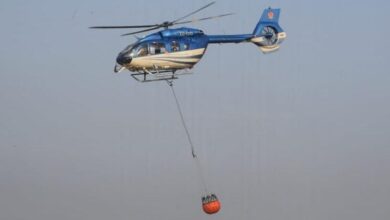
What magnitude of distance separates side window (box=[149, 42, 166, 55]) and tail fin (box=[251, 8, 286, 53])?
786 cm

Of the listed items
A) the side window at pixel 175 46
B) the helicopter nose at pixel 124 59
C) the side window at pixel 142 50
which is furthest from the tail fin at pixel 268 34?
the helicopter nose at pixel 124 59

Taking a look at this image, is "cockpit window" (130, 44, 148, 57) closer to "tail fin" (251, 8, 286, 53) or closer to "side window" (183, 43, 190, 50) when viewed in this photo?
"side window" (183, 43, 190, 50)

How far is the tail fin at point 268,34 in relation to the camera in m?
47.9

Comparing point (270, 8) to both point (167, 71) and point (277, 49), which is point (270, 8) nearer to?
point (277, 49)

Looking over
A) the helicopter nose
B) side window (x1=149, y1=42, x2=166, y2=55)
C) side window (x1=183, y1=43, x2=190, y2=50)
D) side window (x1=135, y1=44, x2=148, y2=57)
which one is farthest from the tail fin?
the helicopter nose

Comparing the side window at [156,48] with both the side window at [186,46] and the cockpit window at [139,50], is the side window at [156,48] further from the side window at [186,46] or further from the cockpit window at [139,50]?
the side window at [186,46]

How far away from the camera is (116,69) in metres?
42.0

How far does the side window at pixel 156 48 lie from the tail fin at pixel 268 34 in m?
7.86

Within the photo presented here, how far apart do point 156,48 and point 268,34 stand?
29.5 ft

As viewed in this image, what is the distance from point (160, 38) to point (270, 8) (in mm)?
9547

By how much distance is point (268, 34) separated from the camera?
48.1m

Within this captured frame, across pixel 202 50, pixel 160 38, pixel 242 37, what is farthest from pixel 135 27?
pixel 242 37

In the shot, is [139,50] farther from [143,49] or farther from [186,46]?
[186,46]

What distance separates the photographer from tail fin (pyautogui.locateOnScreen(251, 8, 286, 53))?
47.9 meters
